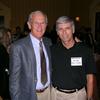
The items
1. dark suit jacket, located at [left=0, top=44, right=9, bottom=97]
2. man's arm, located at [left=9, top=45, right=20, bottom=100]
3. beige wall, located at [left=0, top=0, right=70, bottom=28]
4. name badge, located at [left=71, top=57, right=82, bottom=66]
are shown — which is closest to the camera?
man's arm, located at [left=9, top=45, right=20, bottom=100]

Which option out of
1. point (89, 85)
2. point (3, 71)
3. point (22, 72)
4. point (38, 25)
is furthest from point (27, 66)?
point (3, 71)

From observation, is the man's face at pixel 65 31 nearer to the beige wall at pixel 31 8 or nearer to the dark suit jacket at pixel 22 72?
the dark suit jacket at pixel 22 72

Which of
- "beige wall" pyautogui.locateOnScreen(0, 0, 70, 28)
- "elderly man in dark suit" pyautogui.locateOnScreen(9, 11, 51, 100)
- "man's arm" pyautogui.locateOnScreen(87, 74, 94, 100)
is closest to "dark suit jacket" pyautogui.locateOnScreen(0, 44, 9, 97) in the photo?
"elderly man in dark suit" pyautogui.locateOnScreen(9, 11, 51, 100)

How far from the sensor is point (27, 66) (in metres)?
2.97

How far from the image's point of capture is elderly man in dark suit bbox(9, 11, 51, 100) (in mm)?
2944

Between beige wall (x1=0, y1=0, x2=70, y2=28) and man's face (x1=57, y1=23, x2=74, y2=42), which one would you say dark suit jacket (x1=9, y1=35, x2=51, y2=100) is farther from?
beige wall (x1=0, y1=0, x2=70, y2=28)

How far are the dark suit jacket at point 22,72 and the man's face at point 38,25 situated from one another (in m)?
0.14

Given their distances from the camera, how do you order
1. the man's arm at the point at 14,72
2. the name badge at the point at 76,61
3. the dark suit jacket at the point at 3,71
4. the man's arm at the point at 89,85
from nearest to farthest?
the man's arm at the point at 14,72, the name badge at the point at 76,61, the man's arm at the point at 89,85, the dark suit jacket at the point at 3,71

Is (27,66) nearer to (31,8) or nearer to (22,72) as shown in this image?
(22,72)

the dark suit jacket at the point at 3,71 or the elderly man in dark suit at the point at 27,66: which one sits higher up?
the elderly man in dark suit at the point at 27,66

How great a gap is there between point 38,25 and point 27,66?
1.17ft

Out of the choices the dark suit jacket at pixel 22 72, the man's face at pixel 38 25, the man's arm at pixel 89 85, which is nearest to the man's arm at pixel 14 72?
the dark suit jacket at pixel 22 72

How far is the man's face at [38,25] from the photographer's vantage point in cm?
297

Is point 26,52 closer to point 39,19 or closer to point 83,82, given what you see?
point 39,19
